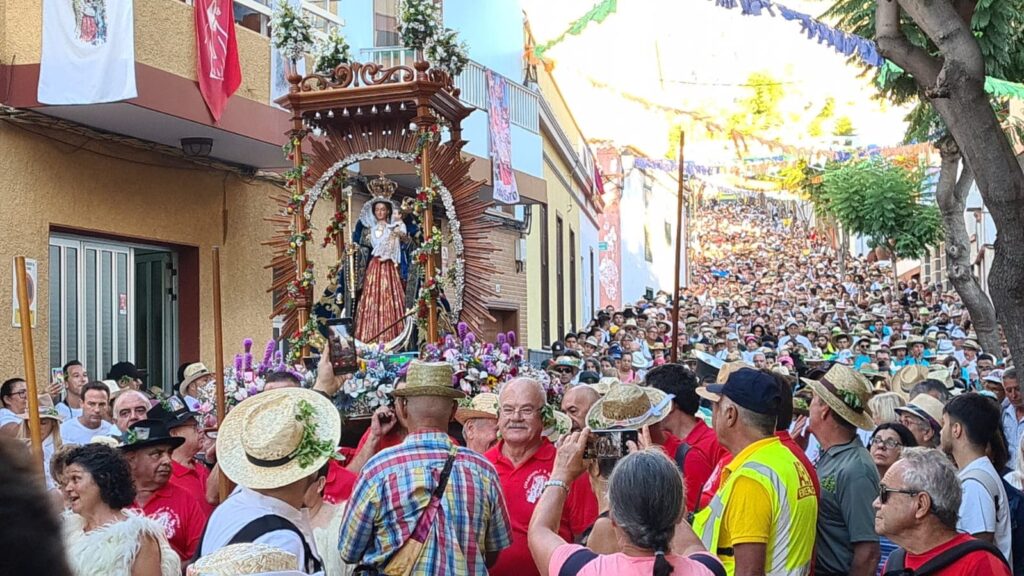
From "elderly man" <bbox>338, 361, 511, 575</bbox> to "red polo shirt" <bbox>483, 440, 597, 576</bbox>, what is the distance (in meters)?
0.50

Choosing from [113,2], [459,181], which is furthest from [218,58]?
[459,181]

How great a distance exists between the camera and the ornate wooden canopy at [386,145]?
11078mm

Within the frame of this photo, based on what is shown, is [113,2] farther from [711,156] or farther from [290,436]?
[711,156]

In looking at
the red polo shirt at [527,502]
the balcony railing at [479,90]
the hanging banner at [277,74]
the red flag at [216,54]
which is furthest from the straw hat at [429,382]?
the balcony railing at [479,90]

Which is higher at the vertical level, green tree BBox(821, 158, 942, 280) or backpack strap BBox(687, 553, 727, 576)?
green tree BBox(821, 158, 942, 280)

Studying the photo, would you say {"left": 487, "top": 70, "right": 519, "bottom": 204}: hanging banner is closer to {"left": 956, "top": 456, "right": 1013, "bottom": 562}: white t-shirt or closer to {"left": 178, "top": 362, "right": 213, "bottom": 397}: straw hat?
A: {"left": 178, "top": 362, "right": 213, "bottom": 397}: straw hat

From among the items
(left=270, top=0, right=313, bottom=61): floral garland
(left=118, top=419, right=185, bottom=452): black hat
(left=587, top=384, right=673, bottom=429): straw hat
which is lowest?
(left=118, top=419, right=185, bottom=452): black hat

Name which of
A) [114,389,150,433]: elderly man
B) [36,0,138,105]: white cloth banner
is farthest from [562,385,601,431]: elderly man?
[36,0,138,105]: white cloth banner

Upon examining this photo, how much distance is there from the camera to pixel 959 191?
1902 cm

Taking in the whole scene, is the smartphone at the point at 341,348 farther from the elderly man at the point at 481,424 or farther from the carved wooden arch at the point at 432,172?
the carved wooden arch at the point at 432,172

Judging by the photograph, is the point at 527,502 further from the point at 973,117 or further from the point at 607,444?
the point at 973,117

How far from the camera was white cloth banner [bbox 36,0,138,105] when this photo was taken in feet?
37.5

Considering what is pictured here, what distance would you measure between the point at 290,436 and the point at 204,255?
35.9 feet

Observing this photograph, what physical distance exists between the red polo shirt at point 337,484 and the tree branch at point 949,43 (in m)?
4.68
